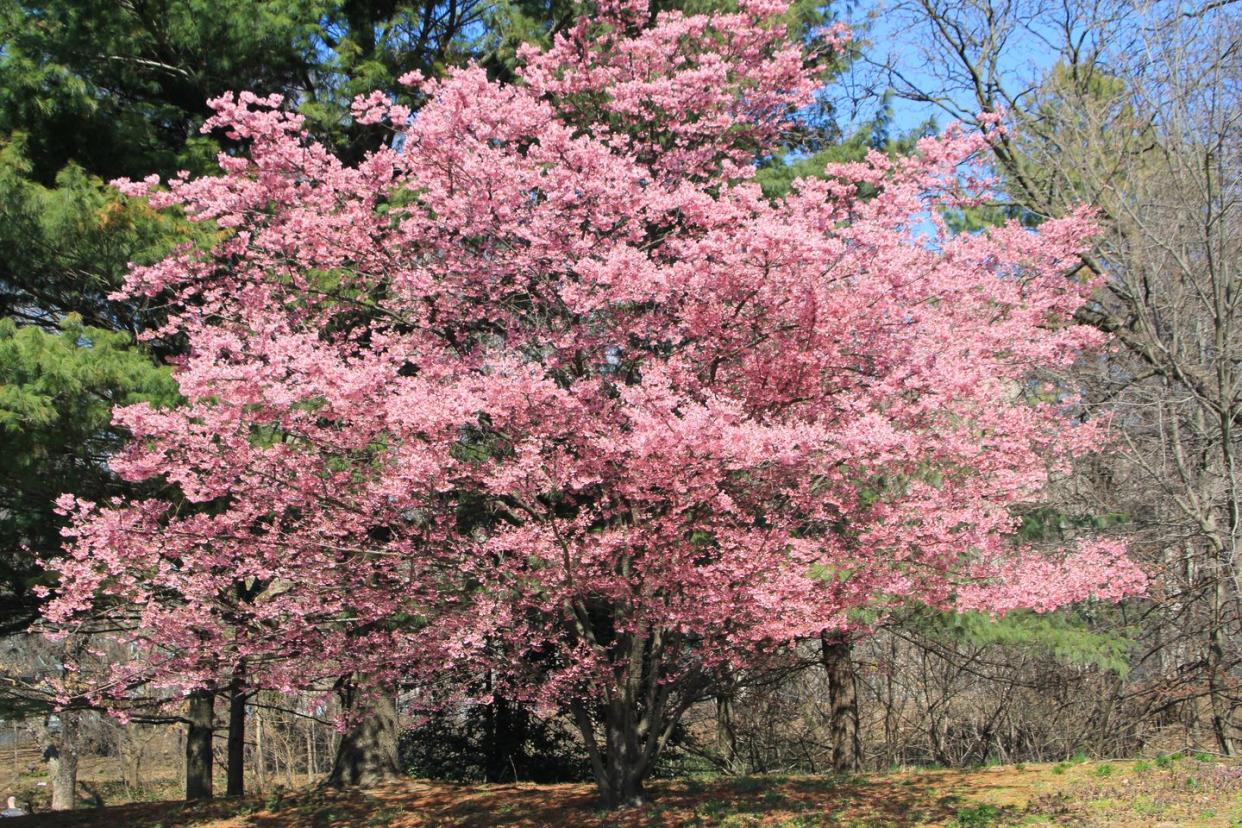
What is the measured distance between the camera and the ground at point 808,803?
25.1 feet

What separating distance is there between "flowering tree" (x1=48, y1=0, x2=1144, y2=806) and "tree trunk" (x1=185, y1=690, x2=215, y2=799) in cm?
440

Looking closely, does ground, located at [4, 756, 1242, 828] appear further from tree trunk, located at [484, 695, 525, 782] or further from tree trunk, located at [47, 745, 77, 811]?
tree trunk, located at [47, 745, 77, 811]

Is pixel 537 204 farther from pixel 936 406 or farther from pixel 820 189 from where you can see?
pixel 936 406

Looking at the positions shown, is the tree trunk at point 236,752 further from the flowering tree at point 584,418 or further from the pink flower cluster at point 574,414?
the pink flower cluster at point 574,414

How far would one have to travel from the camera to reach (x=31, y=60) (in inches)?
393

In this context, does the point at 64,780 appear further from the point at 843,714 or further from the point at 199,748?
the point at 843,714

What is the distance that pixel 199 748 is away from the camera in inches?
495

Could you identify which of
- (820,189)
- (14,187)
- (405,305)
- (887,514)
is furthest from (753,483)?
(14,187)

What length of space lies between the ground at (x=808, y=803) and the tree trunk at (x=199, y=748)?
1.73ft

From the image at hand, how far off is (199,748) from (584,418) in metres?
9.00

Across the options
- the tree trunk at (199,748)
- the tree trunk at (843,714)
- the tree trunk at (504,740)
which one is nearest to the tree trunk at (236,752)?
the tree trunk at (199,748)

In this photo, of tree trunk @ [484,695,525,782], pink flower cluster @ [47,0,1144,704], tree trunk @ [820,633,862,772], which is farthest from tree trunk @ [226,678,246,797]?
tree trunk @ [820,633,862,772]

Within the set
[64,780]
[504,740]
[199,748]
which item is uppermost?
[199,748]

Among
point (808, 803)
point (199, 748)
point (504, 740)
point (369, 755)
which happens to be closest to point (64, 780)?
point (199, 748)
